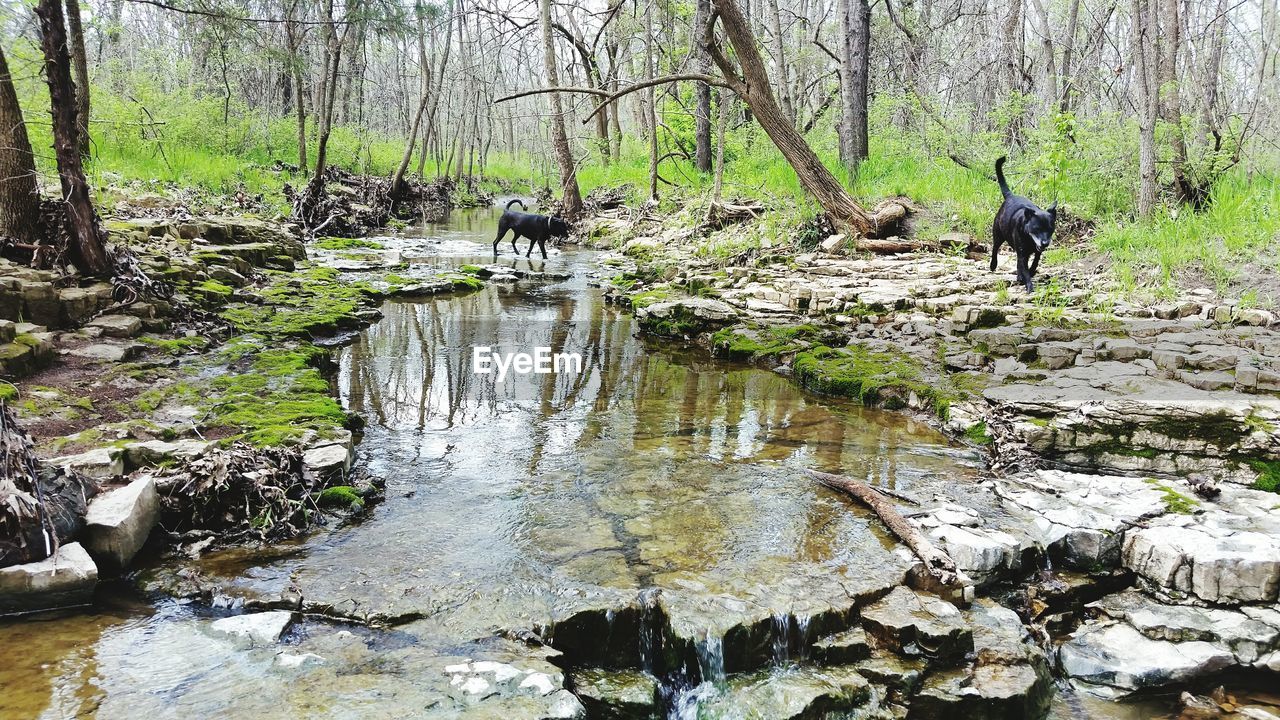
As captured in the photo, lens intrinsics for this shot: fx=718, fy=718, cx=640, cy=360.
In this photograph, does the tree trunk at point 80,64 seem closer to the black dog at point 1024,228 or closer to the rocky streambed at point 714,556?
the rocky streambed at point 714,556

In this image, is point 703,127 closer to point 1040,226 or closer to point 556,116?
point 556,116

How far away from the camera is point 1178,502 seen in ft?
13.0

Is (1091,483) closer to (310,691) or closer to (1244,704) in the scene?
(1244,704)

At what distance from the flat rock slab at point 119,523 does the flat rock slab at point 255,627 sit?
69 centimetres

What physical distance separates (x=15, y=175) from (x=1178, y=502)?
29.8 ft

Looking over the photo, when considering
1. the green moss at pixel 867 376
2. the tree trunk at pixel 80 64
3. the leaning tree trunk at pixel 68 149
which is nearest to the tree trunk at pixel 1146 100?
the green moss at pixel 867 376

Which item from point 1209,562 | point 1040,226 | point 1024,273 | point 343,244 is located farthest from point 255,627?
point 343,244

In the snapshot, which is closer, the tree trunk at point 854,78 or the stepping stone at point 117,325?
the stepping stone at point 117,325

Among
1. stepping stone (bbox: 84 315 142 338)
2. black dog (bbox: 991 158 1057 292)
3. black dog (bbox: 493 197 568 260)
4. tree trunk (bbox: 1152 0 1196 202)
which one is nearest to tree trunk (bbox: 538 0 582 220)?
black dog (bbox: 493 197 568 260)

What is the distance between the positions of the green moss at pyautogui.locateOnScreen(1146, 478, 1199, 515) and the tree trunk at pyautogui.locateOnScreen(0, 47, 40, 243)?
898 centimetres

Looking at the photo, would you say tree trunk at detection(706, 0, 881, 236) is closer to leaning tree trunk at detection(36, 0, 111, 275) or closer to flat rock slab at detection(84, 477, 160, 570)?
leaning tree trunk at detection(36, 0, 111, 275)

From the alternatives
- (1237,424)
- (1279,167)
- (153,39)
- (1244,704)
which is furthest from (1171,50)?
(153,39)

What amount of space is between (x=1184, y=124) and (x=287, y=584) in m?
11.8

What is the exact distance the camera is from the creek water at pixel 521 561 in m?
2.76
